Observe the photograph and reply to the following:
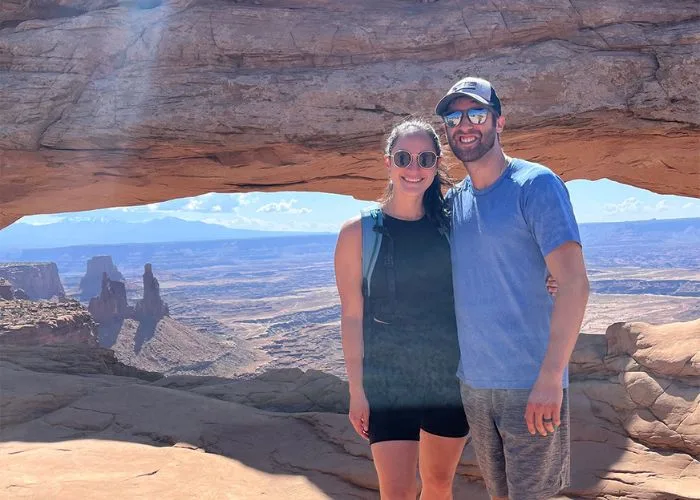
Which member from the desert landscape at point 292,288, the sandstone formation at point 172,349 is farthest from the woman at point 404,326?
the sandstone formation at point 172,349

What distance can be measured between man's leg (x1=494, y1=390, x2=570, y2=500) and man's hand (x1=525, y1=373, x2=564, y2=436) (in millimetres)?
86

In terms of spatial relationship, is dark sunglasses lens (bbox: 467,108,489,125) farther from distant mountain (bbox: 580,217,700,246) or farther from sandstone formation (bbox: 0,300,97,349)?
distant mountain (bbox: 580,217,700,246)

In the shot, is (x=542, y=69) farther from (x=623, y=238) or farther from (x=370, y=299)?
(x=623, y=238)

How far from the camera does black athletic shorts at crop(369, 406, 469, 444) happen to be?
294 centimetres

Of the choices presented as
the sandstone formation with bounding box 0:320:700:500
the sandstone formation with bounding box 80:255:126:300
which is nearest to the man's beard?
the sandstone formation with bounding box 0:320:700:500

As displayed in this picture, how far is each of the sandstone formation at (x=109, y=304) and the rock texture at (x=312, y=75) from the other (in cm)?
4385

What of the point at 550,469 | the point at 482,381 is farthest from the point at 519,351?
the point at 550,469

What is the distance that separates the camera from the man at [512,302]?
2.53 metres

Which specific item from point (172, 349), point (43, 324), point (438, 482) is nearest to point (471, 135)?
point (438, 482)

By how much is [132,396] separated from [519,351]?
17.5 feet

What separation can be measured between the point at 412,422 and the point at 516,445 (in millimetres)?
511

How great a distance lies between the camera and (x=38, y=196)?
29.1ft

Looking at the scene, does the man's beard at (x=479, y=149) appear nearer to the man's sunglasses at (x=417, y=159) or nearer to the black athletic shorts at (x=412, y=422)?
the man's sunglasses at (x=417, y=159)

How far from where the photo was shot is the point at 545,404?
8.25 feet
